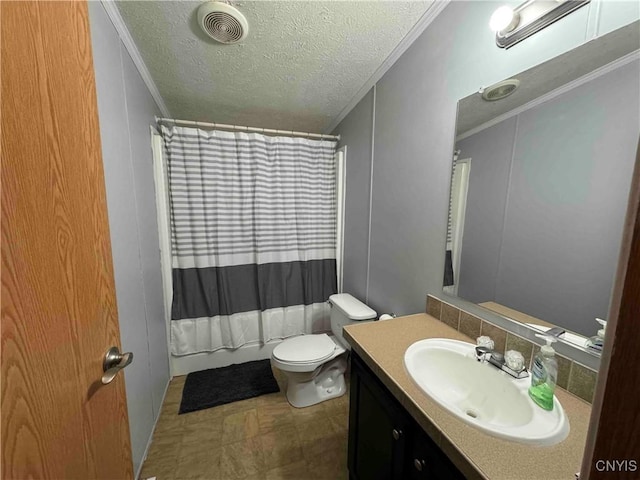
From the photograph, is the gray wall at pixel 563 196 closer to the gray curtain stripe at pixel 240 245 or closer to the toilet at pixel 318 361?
the toilet at pixel 318 361

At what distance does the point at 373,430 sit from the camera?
0.93 meters

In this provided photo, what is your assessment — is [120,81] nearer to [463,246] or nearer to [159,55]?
[159,55]

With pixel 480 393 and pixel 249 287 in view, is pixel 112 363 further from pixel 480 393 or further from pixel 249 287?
pixel 249 287

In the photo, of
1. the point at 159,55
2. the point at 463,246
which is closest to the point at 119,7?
the point at 159,55

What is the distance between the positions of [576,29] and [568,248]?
2.20ft

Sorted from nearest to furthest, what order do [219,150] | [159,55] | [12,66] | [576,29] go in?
[12,66]
[576,29]
[159,55]
[219,150]

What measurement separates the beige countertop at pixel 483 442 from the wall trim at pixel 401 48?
1549 millimetres

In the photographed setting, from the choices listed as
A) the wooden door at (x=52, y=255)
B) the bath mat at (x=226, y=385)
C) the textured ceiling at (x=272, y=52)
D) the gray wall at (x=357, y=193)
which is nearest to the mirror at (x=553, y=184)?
the textured ceiling at (x=272, y=52)

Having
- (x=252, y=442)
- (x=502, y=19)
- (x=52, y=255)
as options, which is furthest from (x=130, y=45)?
(x=252, y=442)

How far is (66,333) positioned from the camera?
0.48 metres

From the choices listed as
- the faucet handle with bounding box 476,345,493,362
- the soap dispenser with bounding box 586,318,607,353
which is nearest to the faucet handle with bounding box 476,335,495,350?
the faucet handle with bounding box 476,345,493,362

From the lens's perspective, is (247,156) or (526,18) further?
(247,156)

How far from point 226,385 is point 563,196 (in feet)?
7.71

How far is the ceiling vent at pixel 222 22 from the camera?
109 cm
